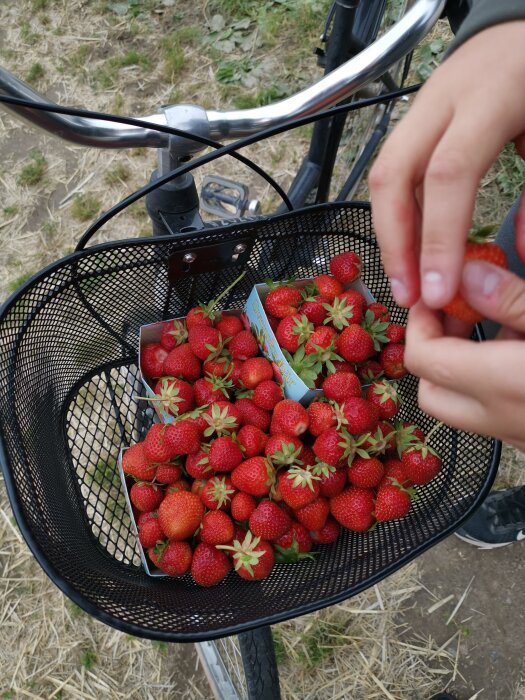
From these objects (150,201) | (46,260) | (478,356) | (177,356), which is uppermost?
(478,356)

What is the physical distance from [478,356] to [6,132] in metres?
2.23

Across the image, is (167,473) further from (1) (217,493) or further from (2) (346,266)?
(2) (346,266)

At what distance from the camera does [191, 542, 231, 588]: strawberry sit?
0.82 m

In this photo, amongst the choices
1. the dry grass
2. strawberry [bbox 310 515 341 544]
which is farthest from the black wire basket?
the dry grass

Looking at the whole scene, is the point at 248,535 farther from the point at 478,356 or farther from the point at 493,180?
the point at 493,180

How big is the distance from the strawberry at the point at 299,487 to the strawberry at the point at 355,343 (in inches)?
8.8

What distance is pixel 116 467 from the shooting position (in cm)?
107

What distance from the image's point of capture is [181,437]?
894 millimetres

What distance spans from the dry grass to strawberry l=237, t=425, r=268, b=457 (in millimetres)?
686

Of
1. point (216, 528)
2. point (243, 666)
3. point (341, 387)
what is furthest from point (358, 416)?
point (243, 666)

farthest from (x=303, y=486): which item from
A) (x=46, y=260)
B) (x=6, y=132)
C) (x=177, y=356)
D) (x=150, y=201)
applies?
(x=6, y=132)

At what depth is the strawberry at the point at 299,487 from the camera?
857 millimetres

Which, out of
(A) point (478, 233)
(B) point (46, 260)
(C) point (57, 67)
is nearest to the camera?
A: (A) point (478, 233)

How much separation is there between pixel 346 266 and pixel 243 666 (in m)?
0.73
